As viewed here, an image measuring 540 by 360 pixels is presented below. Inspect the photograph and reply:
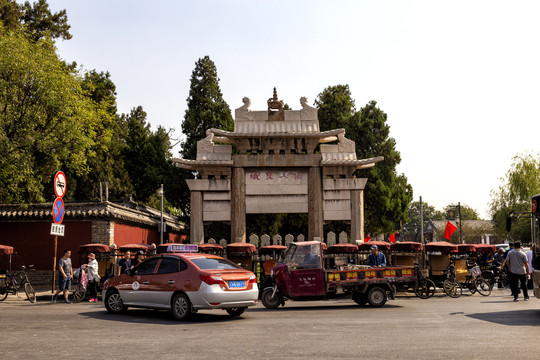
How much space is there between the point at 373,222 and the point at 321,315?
27.8 m

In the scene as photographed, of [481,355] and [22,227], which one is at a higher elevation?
[22,227]

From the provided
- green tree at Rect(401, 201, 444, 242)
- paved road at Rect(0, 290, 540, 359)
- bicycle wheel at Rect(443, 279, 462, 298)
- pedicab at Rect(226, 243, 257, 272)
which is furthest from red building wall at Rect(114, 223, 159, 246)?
green tree at Rect(401, 201, 444, 242)

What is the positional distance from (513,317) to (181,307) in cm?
743

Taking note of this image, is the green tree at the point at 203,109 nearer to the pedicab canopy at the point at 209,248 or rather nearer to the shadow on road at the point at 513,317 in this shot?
the pedicab canopy at the point at 209,248

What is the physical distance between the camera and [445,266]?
24.3 meters

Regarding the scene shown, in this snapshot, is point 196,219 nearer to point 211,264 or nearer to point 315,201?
point 315,201

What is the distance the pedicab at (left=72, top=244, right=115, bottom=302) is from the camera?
20.4 metres

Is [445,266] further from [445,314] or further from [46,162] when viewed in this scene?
[46,162]

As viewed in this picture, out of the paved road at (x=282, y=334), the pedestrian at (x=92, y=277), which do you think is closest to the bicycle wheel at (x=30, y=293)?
the pedestrian at (x=92, y=277)

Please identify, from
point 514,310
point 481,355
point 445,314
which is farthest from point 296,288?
point 481,355

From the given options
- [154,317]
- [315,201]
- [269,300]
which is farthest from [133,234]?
[154,317]

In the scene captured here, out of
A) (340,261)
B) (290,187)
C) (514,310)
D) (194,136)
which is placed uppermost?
(194,136)

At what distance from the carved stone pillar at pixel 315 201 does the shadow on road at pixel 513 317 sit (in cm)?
1479

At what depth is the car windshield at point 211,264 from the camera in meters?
13.7
